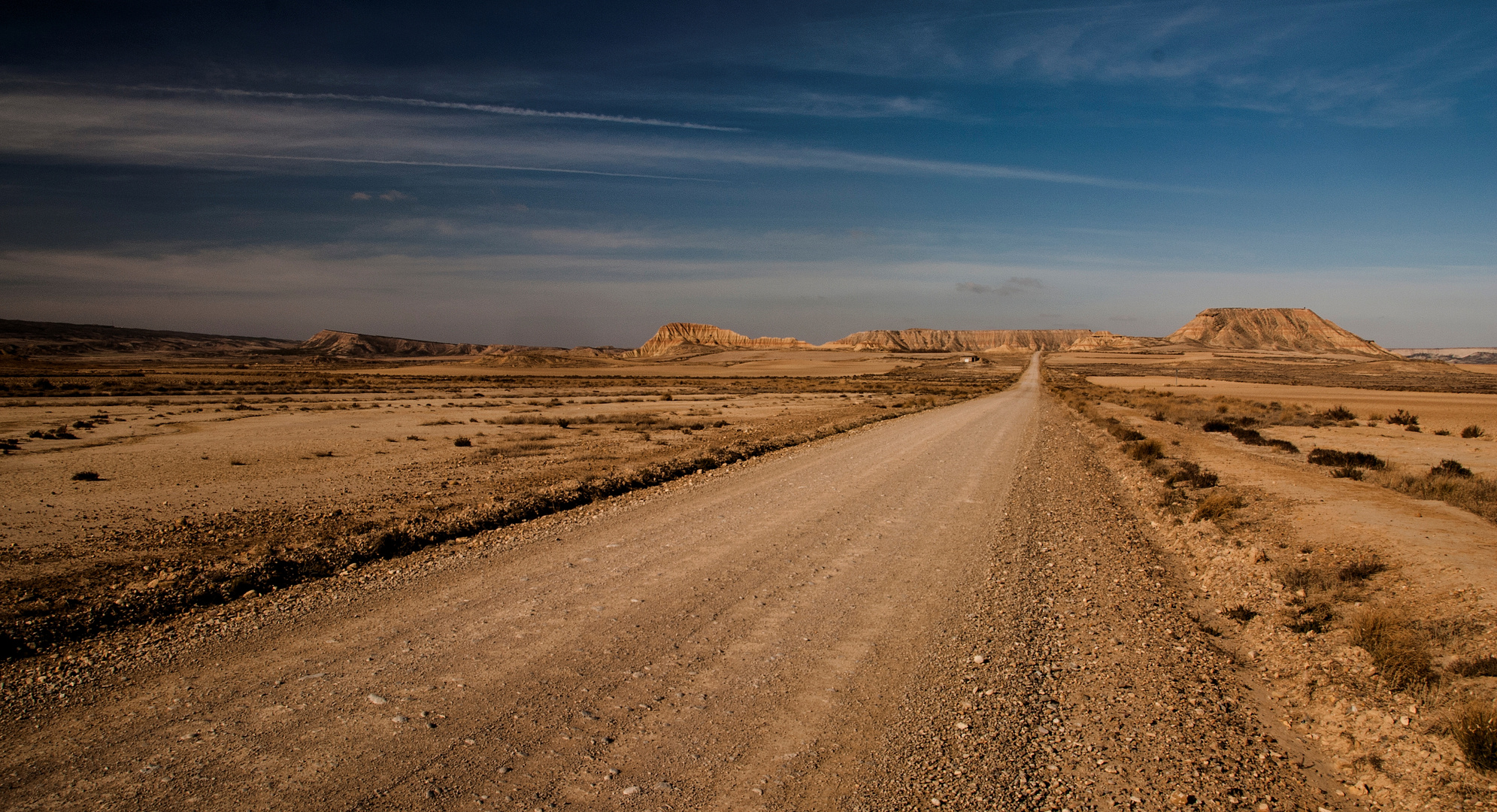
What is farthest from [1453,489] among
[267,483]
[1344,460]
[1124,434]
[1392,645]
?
[267,483]

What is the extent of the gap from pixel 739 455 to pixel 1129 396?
4580 centimetres

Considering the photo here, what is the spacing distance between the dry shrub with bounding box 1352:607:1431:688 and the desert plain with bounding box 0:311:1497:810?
32mm

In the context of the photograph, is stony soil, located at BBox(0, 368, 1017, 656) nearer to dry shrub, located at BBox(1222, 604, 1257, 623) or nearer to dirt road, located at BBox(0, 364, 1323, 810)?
dirt road, located at BBox(0, 364, 1323, 810)

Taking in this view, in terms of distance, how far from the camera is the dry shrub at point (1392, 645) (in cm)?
511

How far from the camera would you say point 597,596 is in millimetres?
6785

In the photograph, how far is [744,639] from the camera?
5789 millimetres

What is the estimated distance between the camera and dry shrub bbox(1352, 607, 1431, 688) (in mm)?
5105

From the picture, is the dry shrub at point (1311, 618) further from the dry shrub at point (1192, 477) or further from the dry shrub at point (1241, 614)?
the dry shrub at point (1192, 477)

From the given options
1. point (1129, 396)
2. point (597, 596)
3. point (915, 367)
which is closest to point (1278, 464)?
point (597, 596)

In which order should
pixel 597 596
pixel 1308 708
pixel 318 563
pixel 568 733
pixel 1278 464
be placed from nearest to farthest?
pixel 568 733, pixel 1308 708, pixel 597 596, pixel 318 563, pixel 1278 464

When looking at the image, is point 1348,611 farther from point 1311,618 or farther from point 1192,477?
point 1192,477

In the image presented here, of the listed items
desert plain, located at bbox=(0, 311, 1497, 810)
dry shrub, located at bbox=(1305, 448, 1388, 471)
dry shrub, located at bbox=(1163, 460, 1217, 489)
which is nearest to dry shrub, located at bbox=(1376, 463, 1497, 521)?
desert plain, located at bbox=(0, 311, 1497, 810)

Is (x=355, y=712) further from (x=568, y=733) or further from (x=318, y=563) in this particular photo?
(x=318, y=563)

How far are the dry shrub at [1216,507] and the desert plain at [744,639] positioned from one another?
4 cm
